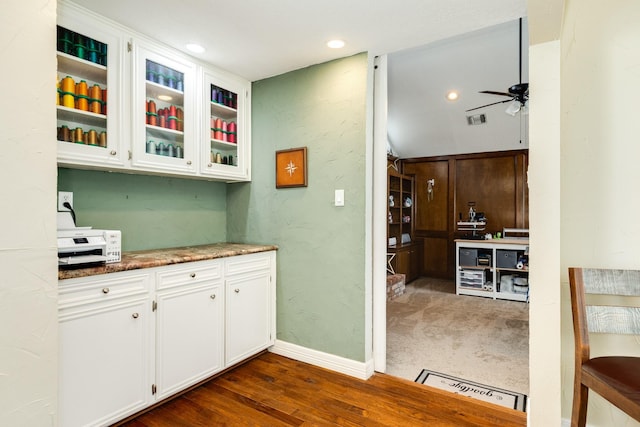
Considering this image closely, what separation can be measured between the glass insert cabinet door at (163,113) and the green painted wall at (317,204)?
0.63m

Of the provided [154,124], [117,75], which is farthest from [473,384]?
[117,75]

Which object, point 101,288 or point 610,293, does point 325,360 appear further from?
point 610,293

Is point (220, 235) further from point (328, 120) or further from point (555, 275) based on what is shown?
point (555, 275)

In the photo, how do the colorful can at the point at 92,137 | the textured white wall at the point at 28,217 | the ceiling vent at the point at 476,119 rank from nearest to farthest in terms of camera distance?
the textured white wall at the point at 28,217, the colorful can at the point at 92,137, the ceiling vent at the point at 476,119

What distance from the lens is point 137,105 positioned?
2.17m

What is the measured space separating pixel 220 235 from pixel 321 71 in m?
1.66

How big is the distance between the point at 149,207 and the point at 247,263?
33.2 inches

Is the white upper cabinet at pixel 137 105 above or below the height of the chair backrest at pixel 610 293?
above

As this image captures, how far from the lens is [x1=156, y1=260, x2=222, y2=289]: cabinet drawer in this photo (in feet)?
6.74

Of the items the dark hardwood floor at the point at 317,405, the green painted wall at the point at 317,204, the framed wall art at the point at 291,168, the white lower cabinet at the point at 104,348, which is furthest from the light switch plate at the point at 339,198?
the white lower cabinet at the point at 104,348

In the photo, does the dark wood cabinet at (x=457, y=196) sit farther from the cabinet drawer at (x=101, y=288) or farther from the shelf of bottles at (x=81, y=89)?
the shelf of bottles at (x=81, y=89)

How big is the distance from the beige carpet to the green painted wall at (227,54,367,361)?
26.0 inches

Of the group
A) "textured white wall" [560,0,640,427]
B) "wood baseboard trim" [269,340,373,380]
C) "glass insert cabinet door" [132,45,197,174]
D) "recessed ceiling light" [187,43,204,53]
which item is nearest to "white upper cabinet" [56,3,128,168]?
"glass insert cabinet door" [132,45,197,174]

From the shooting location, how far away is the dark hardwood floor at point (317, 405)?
1.92 metres
